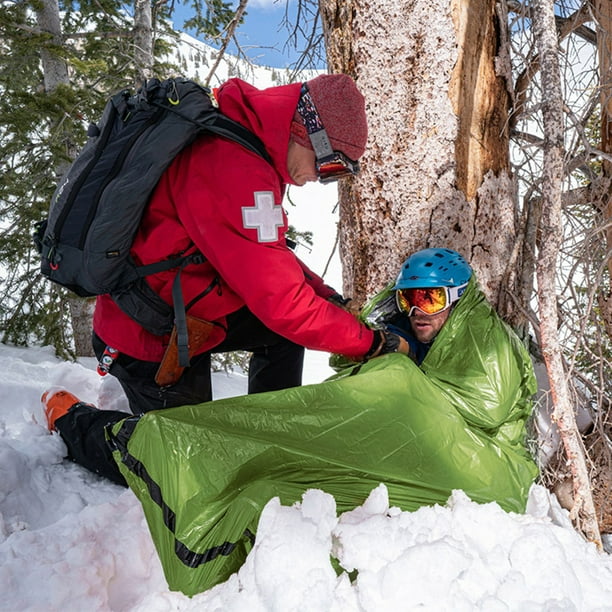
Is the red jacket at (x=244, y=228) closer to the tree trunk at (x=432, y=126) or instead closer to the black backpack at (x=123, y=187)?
the black backpack at (x=123, y=187)

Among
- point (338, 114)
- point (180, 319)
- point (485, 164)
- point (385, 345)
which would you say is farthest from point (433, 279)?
point (180, 319)

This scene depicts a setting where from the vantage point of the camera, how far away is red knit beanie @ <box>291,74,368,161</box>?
1.85 m

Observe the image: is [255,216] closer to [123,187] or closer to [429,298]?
[123,187]

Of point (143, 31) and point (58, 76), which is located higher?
point (143, 31)

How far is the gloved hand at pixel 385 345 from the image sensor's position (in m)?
2.07

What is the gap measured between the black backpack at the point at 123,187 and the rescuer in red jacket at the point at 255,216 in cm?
6

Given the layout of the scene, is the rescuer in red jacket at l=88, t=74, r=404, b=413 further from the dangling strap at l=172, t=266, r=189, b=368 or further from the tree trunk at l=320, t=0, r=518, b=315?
the tree trunk at l=320, t=0, r=518, b=315

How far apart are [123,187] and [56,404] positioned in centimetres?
143

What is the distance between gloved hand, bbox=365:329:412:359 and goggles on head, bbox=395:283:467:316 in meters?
0.23

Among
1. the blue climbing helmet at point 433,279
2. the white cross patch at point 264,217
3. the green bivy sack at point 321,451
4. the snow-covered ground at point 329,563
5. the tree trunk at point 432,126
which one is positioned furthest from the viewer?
the tree trunk at point 432,126

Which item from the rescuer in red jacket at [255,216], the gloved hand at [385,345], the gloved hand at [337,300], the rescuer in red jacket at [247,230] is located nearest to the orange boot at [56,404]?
the rescuer in red jacket at [247,230]

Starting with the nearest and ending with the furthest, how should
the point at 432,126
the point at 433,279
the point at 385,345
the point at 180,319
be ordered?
the point at 180,319 → the point at 385,345 → the point at 433,279 → the point at 432,126

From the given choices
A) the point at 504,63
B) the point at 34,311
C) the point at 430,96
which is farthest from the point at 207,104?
the point at 34,311

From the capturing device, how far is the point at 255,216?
1.74m
